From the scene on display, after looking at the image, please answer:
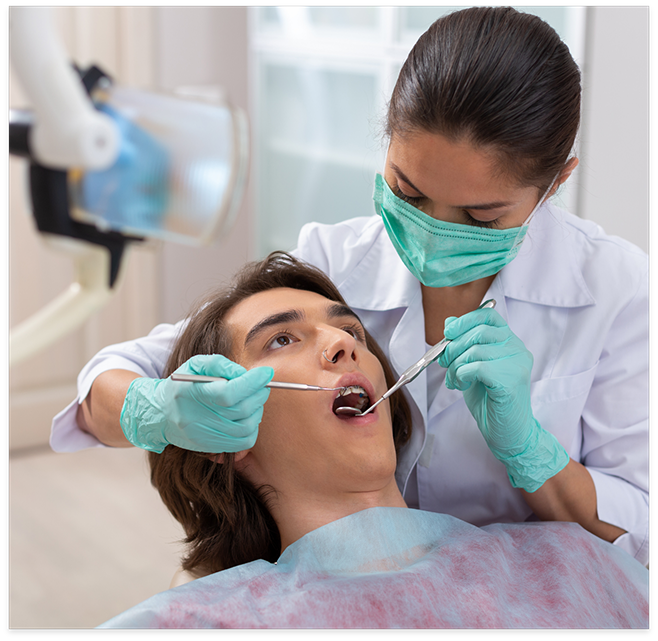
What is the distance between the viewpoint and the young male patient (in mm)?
1154

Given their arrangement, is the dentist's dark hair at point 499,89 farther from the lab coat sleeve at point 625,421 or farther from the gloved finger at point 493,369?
the lab coat sleeve at point 625,421

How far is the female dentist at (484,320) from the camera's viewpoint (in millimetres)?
1097

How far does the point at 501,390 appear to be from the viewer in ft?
3.96

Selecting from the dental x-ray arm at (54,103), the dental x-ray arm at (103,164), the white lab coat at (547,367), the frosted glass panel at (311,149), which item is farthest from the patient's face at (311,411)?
the frosted glass panel at (311,149)

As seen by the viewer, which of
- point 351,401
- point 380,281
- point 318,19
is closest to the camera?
point 351,401

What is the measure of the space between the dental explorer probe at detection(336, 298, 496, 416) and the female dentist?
0.02 meters

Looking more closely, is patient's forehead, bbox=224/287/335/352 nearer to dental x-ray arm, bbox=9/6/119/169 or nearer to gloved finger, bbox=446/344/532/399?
gloved finger, bbox=446/344/532/399

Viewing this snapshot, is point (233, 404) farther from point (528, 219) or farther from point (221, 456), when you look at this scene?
point (528, 219)

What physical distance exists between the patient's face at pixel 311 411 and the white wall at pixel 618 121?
1134mm

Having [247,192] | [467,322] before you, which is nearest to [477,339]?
→ [467,322]

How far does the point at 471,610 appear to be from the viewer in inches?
45.6

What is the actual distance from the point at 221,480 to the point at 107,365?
0.33m

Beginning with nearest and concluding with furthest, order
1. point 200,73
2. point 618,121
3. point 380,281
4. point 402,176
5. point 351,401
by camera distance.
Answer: point 402,176, point 351,401, point 380,281, point 618,121, point 200,73
